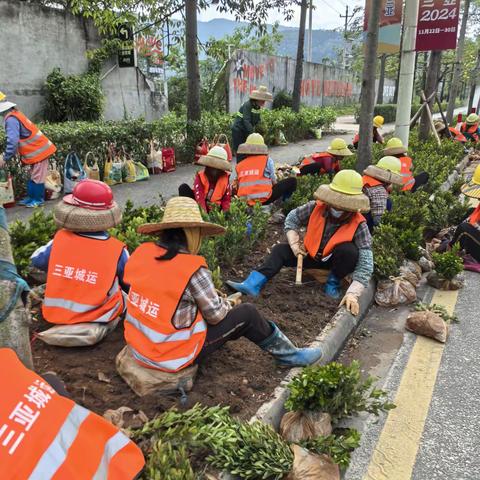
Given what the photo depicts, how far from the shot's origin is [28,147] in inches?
256

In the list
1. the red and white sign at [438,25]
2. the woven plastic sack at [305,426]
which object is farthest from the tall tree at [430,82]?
the woven plastic sack at [305,426]

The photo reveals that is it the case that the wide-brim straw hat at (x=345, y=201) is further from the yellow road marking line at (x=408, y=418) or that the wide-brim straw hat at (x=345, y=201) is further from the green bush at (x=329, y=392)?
the green bush at (x=329, y=392)

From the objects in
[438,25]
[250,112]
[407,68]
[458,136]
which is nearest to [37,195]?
[250,112]

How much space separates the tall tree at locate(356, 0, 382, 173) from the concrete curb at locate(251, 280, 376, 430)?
132 inches

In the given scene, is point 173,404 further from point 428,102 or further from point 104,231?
point 428,102

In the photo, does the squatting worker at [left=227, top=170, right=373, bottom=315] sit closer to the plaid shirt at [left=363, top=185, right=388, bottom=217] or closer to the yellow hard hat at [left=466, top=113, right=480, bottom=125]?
the plaid shirt at [left=363, top=185, right=388, bottom=217]

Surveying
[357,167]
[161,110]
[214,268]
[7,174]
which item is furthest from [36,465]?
[161,110]

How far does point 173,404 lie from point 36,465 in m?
1.02

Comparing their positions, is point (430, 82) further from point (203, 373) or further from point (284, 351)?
point (203, 373)

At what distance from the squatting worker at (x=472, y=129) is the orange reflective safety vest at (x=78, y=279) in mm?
13670

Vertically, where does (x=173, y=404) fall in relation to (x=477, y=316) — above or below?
above

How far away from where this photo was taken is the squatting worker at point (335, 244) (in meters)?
4.03

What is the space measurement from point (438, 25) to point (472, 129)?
4971 mm

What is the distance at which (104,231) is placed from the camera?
10.4 feet
